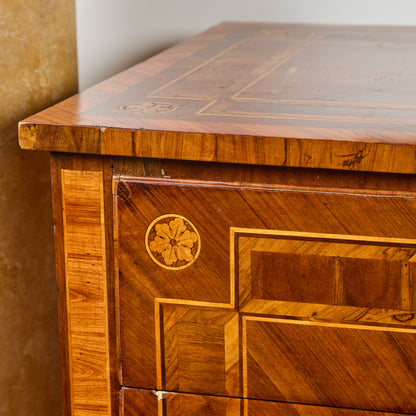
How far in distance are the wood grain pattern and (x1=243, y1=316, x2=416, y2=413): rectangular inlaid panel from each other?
176 mm

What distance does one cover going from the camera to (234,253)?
781 millimetres

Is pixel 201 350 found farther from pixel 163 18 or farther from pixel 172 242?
pixel 163 18

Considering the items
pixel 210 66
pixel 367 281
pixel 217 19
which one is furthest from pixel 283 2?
pixel 367 281

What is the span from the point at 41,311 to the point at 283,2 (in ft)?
2.49

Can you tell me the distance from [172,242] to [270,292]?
0.11 meters

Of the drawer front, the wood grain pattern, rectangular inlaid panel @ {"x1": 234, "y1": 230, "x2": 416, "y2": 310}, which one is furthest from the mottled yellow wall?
rectangular inlaid panel @ {"x1": 234, "y1": 230, "x2": 416, "y2": 310}

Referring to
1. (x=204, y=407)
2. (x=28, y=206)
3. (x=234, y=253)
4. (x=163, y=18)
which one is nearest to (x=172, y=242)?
(x=234, y=253)

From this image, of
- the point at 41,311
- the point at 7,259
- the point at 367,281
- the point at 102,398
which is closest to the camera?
the point at 367,281

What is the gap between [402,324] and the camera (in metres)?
0.77

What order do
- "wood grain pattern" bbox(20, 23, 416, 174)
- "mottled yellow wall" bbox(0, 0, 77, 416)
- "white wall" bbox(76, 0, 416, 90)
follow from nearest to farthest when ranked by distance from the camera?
"wood grain pattern" bbox(20, 23, 416, 174) → "mottled yellow wall" bbox(0, 0, 77, 416) → "white wall" bbox(76, 0, 416, 90)

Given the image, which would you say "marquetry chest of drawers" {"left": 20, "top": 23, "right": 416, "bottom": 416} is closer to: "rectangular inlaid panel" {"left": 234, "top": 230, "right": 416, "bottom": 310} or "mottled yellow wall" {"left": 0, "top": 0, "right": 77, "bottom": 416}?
"rectangular inlaid panel" {"left": 234, "top": 230, "right": 416, "bottom": 310}

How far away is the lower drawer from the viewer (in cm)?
81

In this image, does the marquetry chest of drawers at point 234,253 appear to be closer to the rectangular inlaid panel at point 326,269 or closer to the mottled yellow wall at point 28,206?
the rectangular inlaid panel at point 326,269

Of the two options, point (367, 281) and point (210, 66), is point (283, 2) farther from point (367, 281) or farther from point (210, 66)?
point (367, 281)
